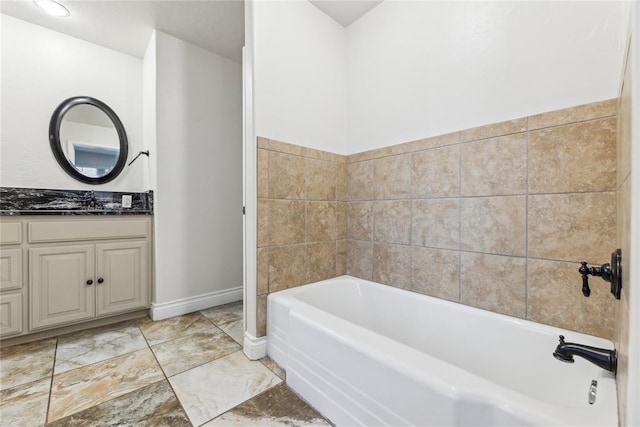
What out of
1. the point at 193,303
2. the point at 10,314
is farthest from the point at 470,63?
the point at 10,314

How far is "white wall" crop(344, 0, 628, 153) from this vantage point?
3.57 feet

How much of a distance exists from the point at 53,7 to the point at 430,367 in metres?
3.14

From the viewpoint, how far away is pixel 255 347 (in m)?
1.54

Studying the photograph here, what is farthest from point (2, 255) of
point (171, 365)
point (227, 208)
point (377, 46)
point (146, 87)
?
point (377, 46)

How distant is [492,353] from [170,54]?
2970mm

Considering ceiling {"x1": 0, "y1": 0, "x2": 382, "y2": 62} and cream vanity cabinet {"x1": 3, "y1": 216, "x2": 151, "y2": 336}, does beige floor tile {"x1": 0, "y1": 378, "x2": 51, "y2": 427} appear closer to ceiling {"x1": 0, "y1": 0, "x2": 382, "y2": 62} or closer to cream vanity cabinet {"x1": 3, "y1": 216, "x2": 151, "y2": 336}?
cream vanity cabinet {"x1": 3, "y1": 216, "x2": 151, "y2": 336}

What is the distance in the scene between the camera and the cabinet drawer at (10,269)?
5.35ft

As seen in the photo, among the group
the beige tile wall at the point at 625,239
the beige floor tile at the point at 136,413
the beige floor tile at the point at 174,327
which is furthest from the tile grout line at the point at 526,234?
→ the beige floor tile at the point at 174,327

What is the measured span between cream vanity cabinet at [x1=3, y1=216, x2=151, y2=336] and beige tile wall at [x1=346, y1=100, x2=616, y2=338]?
6.24 ft

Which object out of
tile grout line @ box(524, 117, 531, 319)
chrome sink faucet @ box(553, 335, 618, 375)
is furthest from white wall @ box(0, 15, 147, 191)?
chrome sink faucet @ box(553, 335, 618, 375)

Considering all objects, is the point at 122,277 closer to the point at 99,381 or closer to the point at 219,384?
the point at 99,381

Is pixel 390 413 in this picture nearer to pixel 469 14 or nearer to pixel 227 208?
pixel 469 14

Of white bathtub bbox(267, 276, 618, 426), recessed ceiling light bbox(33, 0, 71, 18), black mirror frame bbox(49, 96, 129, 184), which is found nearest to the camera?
white bathtub bbox(267, 276, 618, 426)

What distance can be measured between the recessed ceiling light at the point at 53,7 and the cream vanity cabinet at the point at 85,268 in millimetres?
1497
